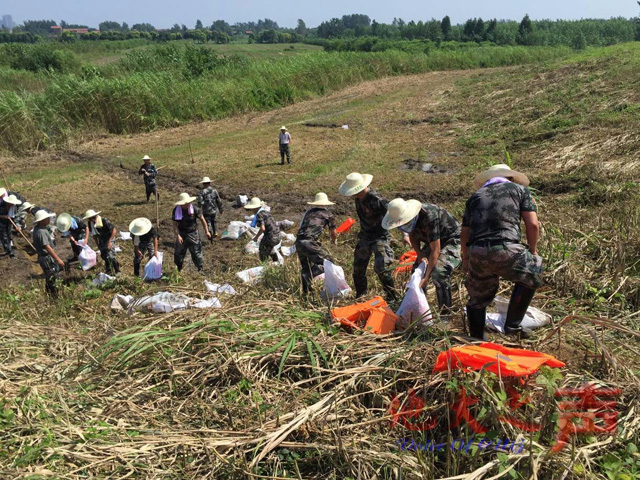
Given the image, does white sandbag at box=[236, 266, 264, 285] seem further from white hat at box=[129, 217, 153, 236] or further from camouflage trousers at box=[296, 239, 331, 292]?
white hat at box=[129, 217, 153, 236]

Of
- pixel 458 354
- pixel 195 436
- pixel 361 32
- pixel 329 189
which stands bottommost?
pixel 329 189

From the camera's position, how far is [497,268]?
3.29 metres

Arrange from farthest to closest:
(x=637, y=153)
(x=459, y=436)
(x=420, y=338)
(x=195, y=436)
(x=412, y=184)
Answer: (x=412, y=184) < (x=637, y=153) < (x=420, y=338) < (x=195, y=436) < (x=459, y=436)

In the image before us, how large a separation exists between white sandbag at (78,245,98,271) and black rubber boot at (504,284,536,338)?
6170 mm

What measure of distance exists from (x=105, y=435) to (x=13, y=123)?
15.5 metres

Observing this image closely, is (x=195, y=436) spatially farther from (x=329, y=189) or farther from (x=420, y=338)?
(x=329, y=189)

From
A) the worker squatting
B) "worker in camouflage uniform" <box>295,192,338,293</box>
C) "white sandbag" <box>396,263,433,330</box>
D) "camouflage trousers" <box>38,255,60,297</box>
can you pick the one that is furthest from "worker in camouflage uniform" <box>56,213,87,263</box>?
"white sandbag" <box>396,263,433,330</box>

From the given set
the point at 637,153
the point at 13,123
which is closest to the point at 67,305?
the point at 637,153

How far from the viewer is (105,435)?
274 centimetres

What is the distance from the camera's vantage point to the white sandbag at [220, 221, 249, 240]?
8.48 metres

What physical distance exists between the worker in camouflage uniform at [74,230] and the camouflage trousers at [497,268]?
240 inches

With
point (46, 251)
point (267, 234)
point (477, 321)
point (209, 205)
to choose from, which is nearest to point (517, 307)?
point (477, 321)

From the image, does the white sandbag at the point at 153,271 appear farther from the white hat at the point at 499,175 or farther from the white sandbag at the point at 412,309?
the white hat at the point at 499,175

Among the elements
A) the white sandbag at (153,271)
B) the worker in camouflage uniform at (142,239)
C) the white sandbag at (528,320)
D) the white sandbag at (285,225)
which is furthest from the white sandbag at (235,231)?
the white sandbag at (528,320)
